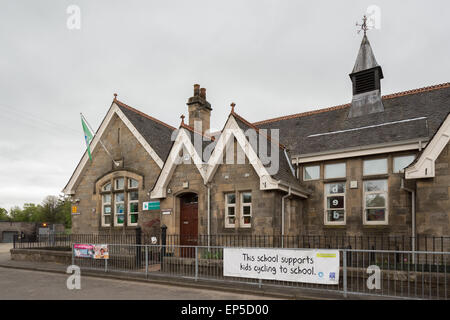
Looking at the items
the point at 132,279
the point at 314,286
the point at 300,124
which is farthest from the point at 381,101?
the point at 132,279

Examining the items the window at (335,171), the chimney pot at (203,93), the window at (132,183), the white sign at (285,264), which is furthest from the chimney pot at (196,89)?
the white sign at (285,264)

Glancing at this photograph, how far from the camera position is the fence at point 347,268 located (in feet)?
28.9

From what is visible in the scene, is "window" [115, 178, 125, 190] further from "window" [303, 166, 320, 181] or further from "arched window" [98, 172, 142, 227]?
"window" [303, 166, 320, 181]

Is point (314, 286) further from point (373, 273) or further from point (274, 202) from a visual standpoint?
point (274, 202)

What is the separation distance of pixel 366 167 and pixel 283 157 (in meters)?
3.55

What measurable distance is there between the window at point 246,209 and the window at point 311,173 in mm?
3139

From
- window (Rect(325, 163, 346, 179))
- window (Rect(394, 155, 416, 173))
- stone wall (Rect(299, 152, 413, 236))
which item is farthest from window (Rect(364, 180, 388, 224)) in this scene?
window (Rect(325, 163, 346, 179))

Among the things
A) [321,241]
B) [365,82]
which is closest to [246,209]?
[321,241]

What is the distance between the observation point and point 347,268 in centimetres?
1012

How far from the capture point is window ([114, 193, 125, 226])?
1928 centimetres

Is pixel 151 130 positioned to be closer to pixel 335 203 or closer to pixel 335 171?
pixel 335 171

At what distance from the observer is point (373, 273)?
31.8 ft

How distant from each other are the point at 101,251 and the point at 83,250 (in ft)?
3.71

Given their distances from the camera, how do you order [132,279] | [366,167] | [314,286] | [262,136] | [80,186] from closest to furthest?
[314,286]
[132,279]
[366,167]
[262,136]
[80,186]
